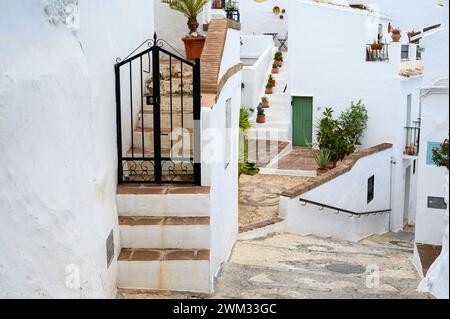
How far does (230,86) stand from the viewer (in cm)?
1084

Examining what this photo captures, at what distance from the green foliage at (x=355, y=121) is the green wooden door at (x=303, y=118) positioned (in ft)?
→ 5.40

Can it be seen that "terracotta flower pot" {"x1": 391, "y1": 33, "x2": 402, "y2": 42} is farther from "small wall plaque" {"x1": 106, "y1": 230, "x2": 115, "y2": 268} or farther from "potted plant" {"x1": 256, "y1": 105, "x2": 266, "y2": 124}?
"small wall plaque" {"x1": 106, "y1": 230, "x2": 115, "y2": 268}

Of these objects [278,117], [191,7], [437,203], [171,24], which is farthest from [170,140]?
[278,117]

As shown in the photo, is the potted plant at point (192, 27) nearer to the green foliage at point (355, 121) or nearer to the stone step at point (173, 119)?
the stone step at point (173, 119)

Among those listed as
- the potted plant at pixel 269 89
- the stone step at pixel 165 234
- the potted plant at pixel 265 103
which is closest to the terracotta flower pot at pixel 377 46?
the potted plant at pixel 265 103

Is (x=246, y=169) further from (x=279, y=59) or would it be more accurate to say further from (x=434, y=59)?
(x=279, y=59)

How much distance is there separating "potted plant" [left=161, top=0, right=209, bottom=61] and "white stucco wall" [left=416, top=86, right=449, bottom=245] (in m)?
4.41

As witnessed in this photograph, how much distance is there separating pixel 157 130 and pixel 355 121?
1322cm

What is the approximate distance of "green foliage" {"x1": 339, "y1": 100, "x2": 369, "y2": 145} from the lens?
799 inches

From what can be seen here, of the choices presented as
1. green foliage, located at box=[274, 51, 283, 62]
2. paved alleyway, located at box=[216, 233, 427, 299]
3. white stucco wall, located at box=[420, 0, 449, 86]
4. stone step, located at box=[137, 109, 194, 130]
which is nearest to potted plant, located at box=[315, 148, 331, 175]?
paved alleyway, located at box=[216, 233, 427, 299]

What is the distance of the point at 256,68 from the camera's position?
2436 centimetres

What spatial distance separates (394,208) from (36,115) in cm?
1601
